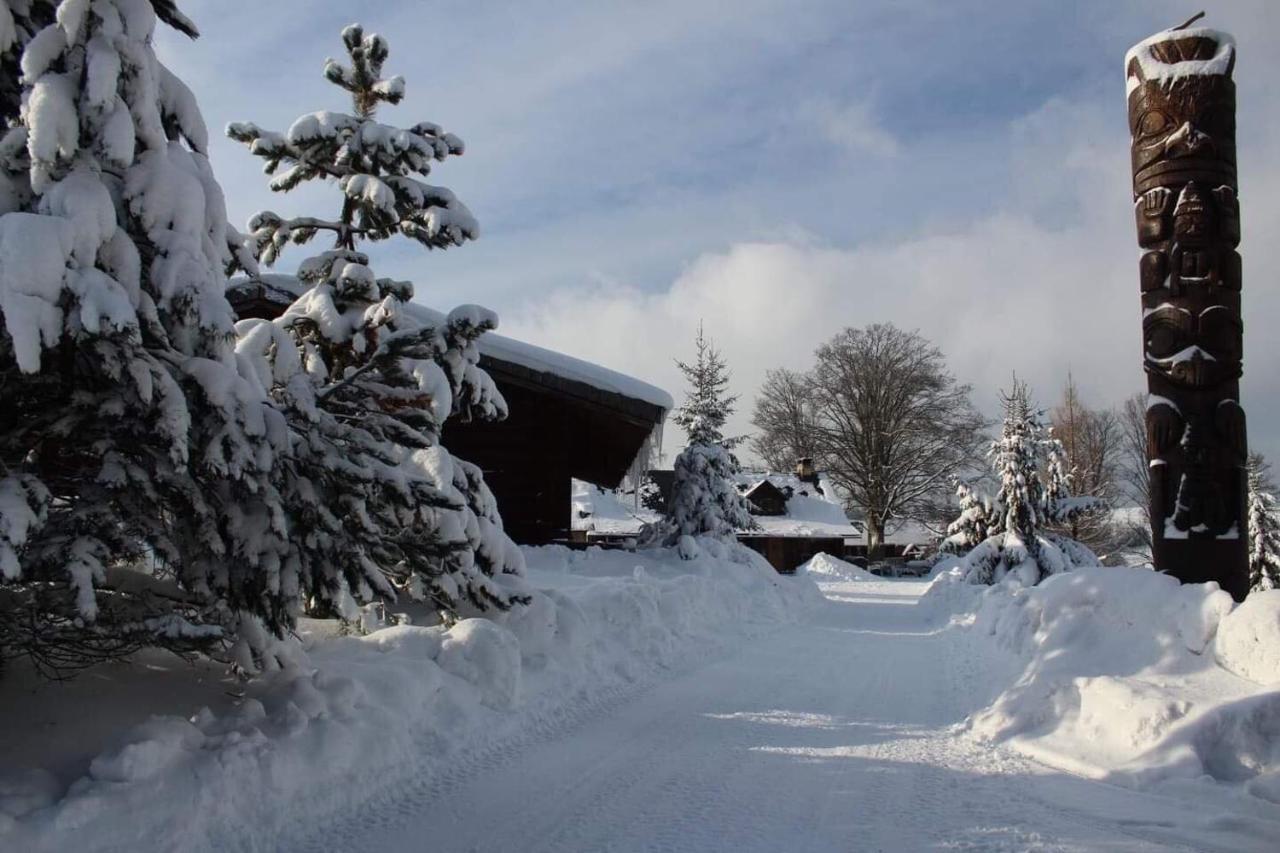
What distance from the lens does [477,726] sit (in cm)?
648

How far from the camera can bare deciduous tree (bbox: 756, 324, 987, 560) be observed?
1891 inches

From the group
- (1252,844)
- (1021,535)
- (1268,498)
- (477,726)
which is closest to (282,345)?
(477,726)

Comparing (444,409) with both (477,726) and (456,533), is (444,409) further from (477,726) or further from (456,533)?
(477,726)

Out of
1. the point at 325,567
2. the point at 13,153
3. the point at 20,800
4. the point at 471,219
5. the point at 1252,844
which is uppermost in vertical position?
the point at 471,219

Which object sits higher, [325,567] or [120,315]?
[120,315]

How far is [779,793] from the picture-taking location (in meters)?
5.49

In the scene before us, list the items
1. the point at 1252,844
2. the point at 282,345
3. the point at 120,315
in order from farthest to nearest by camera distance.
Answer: the point at 282,345, the point at 1252,844, the point at 120,315

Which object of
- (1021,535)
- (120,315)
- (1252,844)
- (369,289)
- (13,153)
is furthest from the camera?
(1021,535)

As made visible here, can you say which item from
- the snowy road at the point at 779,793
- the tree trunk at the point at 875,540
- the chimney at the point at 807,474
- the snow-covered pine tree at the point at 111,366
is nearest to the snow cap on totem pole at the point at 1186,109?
the snowy road at the point at 779,793

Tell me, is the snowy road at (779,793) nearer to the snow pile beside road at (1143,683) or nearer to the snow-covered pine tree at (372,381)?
the snow pile beside road at (1143,683)

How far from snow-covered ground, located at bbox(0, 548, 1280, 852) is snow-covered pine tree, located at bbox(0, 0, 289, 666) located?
828mm

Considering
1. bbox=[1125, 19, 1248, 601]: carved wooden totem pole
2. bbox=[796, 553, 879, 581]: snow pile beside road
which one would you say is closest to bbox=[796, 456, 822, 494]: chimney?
bbox=[796, 553, 879, 581]: snow pile beside road

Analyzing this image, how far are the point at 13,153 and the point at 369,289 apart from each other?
441cm

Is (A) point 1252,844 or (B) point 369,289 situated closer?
(A) point 1252,844
